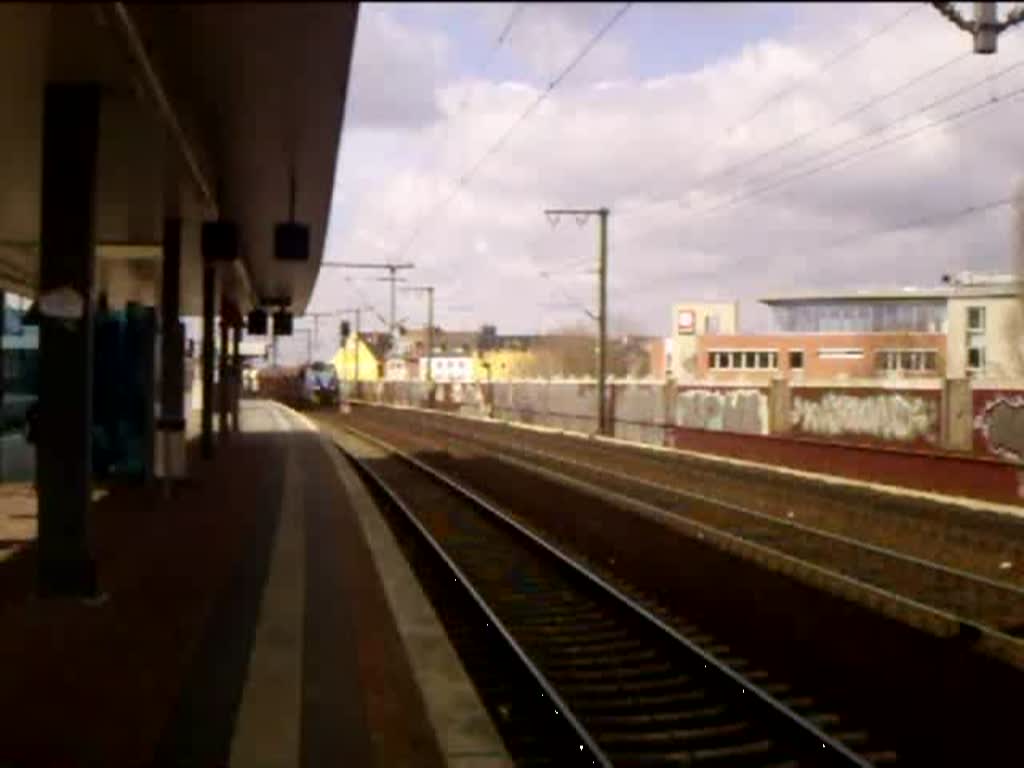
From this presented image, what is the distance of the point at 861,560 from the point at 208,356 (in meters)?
16.3

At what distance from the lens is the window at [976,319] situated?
49.3m

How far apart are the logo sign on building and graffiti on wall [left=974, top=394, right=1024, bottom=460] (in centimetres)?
8277

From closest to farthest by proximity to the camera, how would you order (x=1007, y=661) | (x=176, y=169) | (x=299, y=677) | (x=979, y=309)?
(x=299, y=677)
(x=1007, y=661)
(x=176, y=169)
(x=979, y=309)

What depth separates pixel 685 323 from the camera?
112 metres

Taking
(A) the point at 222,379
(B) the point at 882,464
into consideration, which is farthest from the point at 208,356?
(B) the point at 882,464

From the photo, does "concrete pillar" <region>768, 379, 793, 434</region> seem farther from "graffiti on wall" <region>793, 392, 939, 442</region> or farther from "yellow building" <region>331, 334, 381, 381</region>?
"yellow building" <region>331, 334, 381, 381</region>

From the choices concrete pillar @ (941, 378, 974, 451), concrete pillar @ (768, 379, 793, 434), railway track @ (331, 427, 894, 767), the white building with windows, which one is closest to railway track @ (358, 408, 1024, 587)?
concrete pillar @ (768, 379, 793, 434)

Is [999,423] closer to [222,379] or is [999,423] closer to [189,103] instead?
[222,379]

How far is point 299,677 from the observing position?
8695 mm

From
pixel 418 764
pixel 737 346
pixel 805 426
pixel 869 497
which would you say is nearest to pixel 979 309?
pixel 805 426

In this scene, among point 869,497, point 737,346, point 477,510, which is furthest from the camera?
point 737,346

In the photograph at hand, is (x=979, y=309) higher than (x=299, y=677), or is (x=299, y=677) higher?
(x=979, y=309)

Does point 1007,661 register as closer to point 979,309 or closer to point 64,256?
point 64,256

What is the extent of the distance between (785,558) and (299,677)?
733 cm
